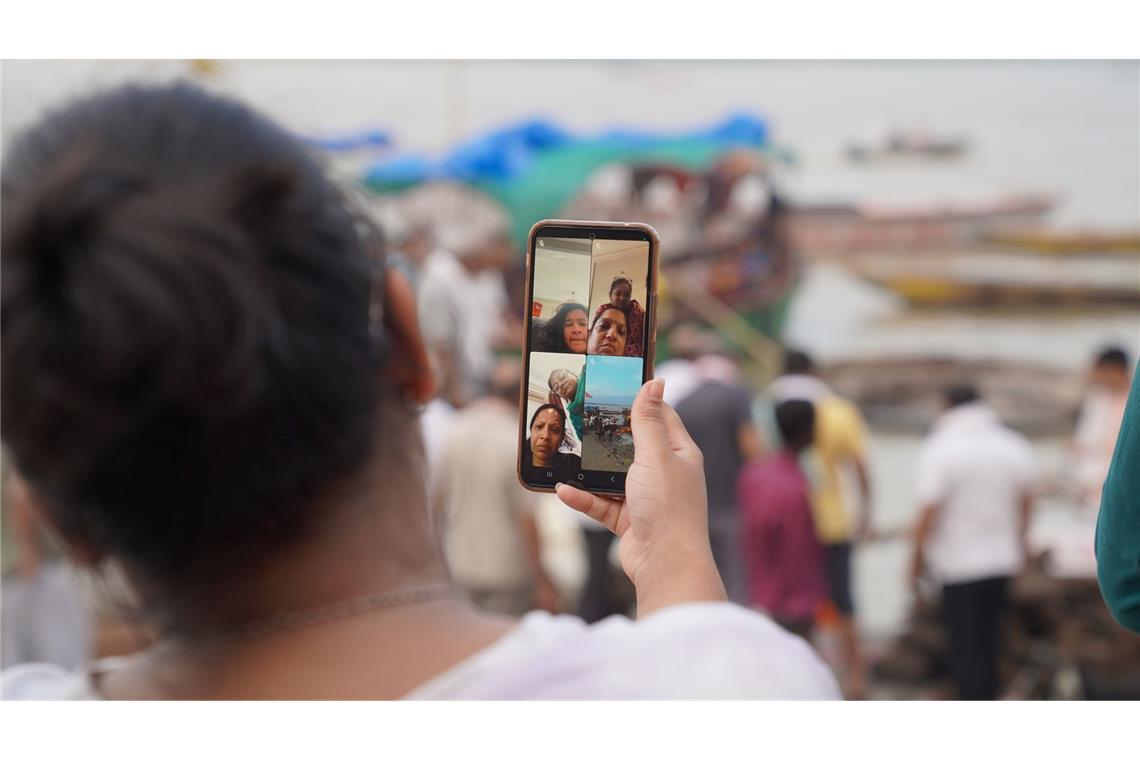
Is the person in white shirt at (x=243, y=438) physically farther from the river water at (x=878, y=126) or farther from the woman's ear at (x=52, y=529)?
the river water at (x=878, y=126)

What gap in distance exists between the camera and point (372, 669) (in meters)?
0.87

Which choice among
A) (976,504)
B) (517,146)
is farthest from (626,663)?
(517,146)

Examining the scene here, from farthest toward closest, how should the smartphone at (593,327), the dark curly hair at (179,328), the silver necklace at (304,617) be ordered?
the smartphone at (593,327) → the silver necklace at (304,617) → the dark curly hair at (179,328)

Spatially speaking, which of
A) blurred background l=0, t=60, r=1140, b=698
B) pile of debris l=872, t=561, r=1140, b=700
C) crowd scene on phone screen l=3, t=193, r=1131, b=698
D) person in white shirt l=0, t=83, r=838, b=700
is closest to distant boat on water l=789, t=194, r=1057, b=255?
blurred background l=0, t=60, r=1140, b=698

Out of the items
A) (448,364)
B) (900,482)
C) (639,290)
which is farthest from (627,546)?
(900,482)

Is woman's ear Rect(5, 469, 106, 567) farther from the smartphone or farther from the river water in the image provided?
the river water

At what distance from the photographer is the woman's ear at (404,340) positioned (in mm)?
912

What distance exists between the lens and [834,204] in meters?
6.02

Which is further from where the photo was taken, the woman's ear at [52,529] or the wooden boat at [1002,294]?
the wooden boat at [1002,294]

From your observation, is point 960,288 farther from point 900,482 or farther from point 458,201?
point 458,201

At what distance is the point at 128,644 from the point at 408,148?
286cm

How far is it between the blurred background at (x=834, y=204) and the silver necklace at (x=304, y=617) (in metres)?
4.61

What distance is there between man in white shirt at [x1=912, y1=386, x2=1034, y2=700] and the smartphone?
130 inches

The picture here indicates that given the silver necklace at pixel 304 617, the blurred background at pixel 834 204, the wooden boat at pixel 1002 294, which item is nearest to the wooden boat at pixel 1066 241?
the blurred background at pixel 834 204
